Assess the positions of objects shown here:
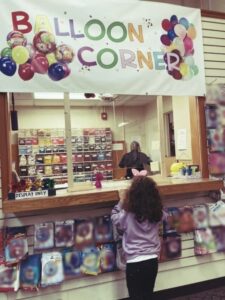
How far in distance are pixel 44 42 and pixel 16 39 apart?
0.22 metres

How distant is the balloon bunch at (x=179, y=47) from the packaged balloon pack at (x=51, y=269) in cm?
195

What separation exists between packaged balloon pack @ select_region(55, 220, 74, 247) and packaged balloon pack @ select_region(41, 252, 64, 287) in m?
0.10

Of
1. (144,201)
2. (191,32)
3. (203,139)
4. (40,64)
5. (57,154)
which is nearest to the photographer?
(144,201)

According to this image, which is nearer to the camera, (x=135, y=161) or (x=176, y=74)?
(x=176, y=74)

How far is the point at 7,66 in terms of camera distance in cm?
241

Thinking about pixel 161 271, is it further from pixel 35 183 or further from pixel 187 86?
pixel 187 86

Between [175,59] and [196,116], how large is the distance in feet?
2.09

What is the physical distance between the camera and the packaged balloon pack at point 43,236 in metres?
2.49

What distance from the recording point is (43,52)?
99.4 inches

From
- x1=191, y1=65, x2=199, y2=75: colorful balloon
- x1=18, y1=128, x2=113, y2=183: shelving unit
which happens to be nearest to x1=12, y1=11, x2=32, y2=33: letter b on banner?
x1=191, y1=65, x2=199, y2=75: colorful balloon

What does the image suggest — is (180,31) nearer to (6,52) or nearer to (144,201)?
(6,52)

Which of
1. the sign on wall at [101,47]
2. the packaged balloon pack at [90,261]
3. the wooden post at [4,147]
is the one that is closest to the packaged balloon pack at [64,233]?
the packaged balloon pack at [90,261]

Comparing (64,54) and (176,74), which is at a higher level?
(64,54)

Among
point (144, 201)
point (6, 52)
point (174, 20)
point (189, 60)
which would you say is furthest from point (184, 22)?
point (144, 201)
